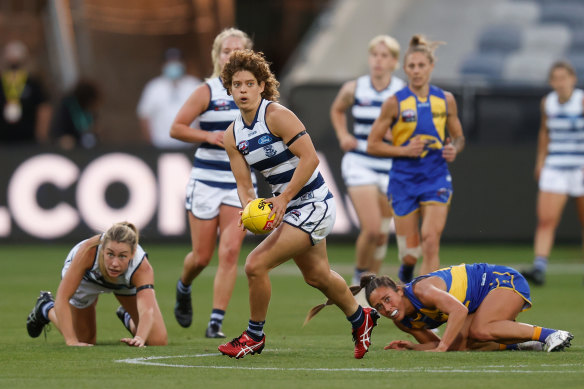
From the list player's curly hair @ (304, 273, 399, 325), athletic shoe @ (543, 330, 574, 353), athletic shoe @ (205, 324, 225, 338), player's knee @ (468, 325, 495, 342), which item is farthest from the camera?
athletic shoe @ (205, 324, 225, 338)

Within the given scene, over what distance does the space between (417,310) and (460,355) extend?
1.60 ft

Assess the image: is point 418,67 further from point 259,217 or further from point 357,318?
point 259,217

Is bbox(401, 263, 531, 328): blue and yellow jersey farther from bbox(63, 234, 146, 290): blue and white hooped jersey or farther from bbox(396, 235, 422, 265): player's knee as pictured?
bbox(63, 234, 146, 290): blue and white hooped jersey

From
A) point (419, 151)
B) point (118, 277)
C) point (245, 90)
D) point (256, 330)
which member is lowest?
point (256, 330)

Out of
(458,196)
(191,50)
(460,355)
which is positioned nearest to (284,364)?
(460,355)

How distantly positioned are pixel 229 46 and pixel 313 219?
2497 mm

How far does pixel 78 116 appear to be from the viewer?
19844 millimetres

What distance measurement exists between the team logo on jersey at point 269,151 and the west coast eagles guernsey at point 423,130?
8.36ft

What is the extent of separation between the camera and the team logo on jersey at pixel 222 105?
34.3 feet

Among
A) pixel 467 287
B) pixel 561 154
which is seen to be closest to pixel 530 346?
pixel 467 287

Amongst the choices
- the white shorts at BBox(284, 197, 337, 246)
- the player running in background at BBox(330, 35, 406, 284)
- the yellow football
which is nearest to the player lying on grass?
the white shorts at BBox(284, 197, 337, 246)

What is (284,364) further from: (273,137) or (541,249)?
(541,249)

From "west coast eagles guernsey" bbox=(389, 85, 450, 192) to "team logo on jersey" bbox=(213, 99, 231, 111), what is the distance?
1417mm

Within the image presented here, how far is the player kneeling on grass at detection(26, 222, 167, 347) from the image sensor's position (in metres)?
9.12
